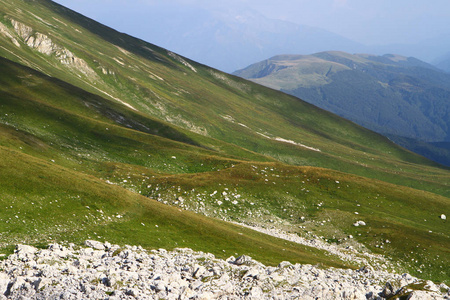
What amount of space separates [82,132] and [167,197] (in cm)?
4103

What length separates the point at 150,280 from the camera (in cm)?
2556

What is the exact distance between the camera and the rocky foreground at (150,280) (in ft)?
78.1

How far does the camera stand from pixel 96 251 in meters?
31.5

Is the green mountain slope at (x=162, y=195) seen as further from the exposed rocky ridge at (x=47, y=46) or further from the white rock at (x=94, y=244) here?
the exposed rocky ridge at (x=47, y=46)

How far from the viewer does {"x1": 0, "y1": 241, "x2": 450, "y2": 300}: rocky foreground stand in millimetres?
23797

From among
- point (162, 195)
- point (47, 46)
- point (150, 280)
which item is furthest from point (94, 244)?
point (47, 46)

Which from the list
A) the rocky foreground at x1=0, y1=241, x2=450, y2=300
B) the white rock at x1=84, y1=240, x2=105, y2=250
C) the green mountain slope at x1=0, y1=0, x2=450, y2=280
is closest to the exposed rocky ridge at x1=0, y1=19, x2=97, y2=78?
the green mountain slope at x1=0, y1=0, x2=450, y2=280

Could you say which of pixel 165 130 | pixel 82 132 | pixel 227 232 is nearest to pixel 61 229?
pixel 227 232

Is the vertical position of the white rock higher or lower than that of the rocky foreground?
lower

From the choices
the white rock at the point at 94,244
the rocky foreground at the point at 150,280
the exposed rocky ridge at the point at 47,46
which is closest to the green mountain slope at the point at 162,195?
the white rock at the point at 94,244

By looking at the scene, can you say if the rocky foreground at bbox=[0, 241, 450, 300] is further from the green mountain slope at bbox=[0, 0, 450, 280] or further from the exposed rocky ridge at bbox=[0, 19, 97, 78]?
the exposed rocky ridge at bbox=[0, 19, 97, 78]

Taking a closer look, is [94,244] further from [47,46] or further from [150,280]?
[47,46]

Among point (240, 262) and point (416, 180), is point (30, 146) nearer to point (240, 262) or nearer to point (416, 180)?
point (240, 262)

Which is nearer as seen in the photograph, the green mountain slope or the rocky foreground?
the rocky foreground
